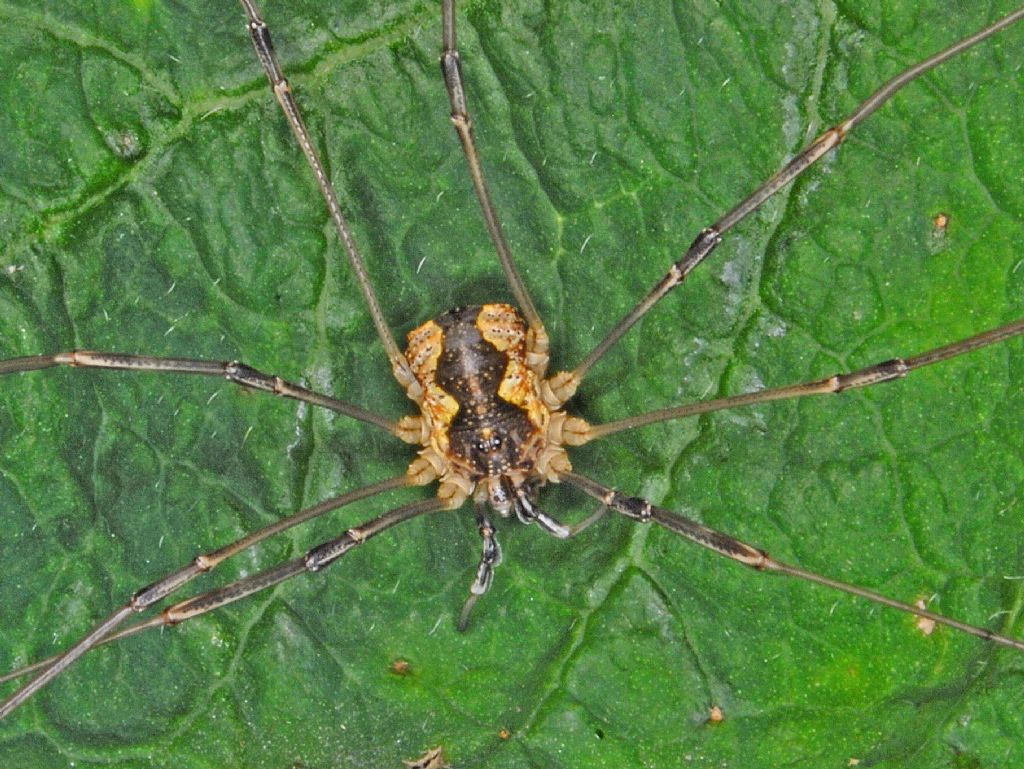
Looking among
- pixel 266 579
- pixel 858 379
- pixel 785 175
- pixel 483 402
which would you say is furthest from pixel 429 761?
pixel 785 175

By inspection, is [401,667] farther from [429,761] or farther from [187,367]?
[187,367]

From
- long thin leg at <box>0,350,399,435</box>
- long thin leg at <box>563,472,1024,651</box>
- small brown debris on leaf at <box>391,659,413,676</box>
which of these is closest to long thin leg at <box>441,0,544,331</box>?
long thin leg at <box>0,350,399,435</box>

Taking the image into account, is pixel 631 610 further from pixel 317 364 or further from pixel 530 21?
pixel 530 21

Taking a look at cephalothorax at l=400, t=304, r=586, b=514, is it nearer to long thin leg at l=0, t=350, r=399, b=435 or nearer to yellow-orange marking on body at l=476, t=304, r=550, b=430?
yellow-orange marking on body at l=476, t=304, r=550, b=430

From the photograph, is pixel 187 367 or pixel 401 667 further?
pixel 401 667

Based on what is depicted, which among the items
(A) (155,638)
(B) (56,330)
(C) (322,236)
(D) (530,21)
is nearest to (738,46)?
(D) (530,21)
